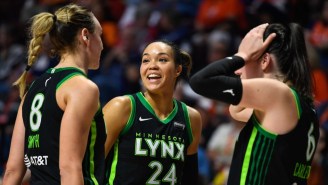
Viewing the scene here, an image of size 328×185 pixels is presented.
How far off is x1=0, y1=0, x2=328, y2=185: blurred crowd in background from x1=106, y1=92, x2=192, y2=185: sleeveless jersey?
10.2 ft

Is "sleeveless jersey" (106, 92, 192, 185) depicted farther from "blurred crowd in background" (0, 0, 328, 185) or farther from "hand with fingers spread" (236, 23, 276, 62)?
"blurred crowd in background" (0, 0, 328, 185)

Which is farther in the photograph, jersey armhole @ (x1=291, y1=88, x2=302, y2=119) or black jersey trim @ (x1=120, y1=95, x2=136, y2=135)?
black jersey trim @ (x1=120, y1=95, x2=136, y2=135)

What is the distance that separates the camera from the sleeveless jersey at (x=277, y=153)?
4043mm

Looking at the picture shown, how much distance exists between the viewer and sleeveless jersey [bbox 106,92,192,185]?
16.0ft

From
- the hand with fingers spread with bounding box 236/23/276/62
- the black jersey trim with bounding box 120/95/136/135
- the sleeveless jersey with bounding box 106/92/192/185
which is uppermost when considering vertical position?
the hand with fingers spread with bounding box 236/23/276/62

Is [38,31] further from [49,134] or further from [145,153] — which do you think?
[145,153]

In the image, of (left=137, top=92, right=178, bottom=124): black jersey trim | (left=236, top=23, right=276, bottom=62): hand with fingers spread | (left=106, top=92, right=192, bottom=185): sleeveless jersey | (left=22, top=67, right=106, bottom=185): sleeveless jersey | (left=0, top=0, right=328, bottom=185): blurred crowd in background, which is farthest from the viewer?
(left=0, top=0, right=328, bottom=185): blurred crowd in background

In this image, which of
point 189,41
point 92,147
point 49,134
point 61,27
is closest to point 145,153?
point 92,147

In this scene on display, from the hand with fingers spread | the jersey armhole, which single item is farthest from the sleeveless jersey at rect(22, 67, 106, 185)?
the jersey armhole

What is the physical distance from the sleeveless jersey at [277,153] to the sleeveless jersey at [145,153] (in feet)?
2.77

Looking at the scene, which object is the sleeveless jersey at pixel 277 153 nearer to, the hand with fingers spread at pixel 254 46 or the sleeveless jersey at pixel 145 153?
the hand with fingers spread at pixel 254 46

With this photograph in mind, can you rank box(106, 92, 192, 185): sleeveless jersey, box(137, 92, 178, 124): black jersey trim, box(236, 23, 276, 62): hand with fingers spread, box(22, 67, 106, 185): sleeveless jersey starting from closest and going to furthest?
box(22, 67, 106, 185): sleeveless jersey → box(236, 23, 276, 62): hand with fingers spread → box(106, 92, 192, 185): sleeveless jersey → box(137, 92, 178, 124): black jersey trim

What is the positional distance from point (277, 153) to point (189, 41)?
6377mm

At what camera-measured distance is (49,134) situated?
157 inches
